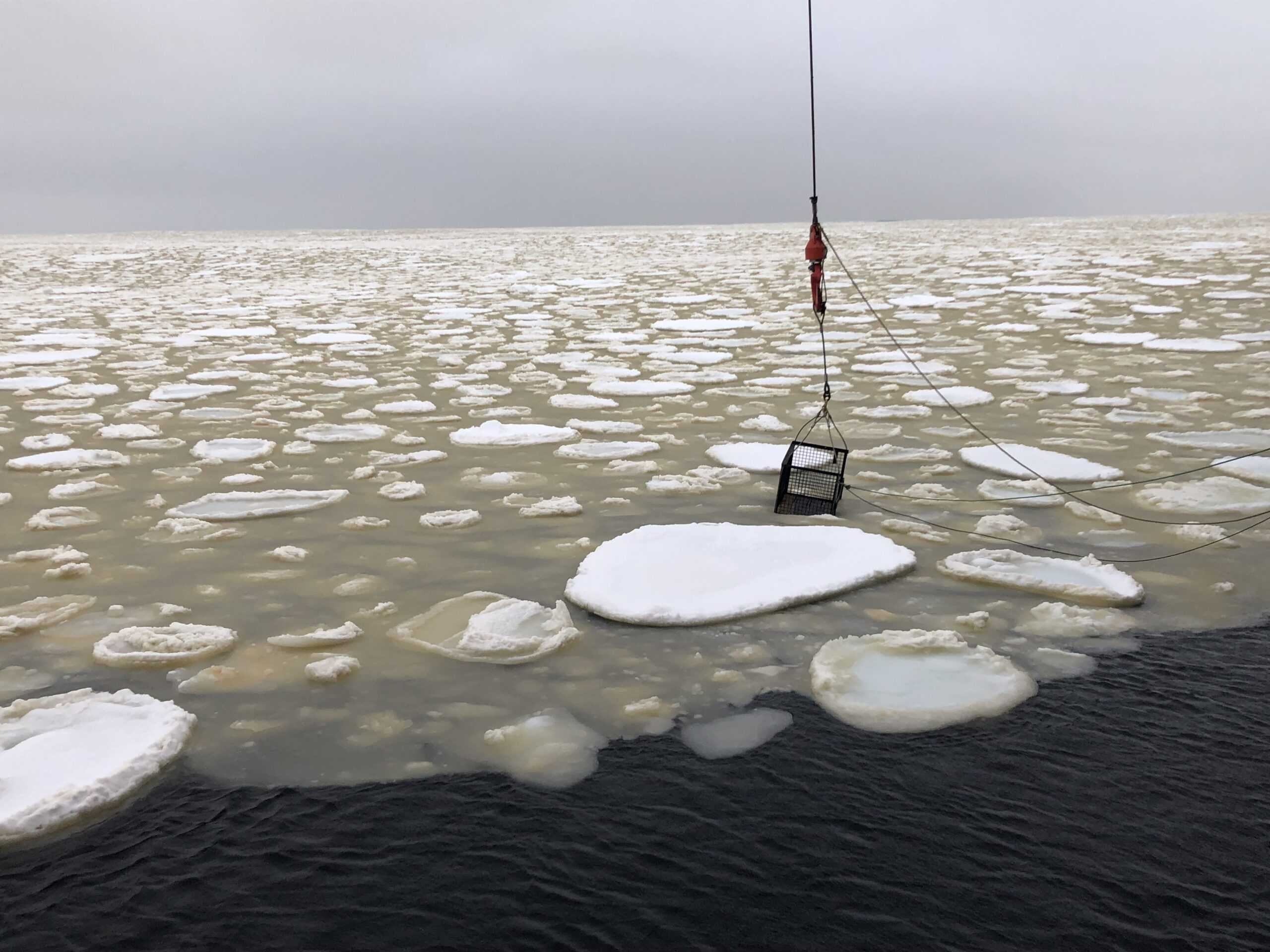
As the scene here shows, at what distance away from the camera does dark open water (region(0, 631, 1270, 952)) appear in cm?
145

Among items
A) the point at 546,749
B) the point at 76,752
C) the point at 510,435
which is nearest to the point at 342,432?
the point at 510,435

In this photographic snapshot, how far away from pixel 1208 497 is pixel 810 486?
1451mm

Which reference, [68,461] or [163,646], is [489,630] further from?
[68,461]

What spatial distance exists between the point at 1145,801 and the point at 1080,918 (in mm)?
382

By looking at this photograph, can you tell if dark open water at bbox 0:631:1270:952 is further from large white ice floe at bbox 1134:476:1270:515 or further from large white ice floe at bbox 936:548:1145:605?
Answer: large white ice floe at bbox 1134:476:1270:515

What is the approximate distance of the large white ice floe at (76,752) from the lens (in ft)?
5.73

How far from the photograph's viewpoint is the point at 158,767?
1904mm

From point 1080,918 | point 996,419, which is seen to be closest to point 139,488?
point 1080,918

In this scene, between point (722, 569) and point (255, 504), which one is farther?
point (255, 504)

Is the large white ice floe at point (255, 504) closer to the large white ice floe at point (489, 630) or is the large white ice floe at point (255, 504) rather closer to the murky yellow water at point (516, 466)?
the murky yellow water at point (516, 466)

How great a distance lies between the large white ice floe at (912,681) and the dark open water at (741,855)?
0.08m

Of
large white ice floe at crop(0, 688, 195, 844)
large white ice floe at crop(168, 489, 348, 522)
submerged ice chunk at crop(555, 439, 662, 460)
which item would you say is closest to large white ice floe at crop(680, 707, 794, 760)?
large white ice floe at crop(0, 688, 195, 844)

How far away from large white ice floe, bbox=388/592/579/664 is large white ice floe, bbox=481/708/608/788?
0.31 m

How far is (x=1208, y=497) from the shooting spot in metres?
3.42
